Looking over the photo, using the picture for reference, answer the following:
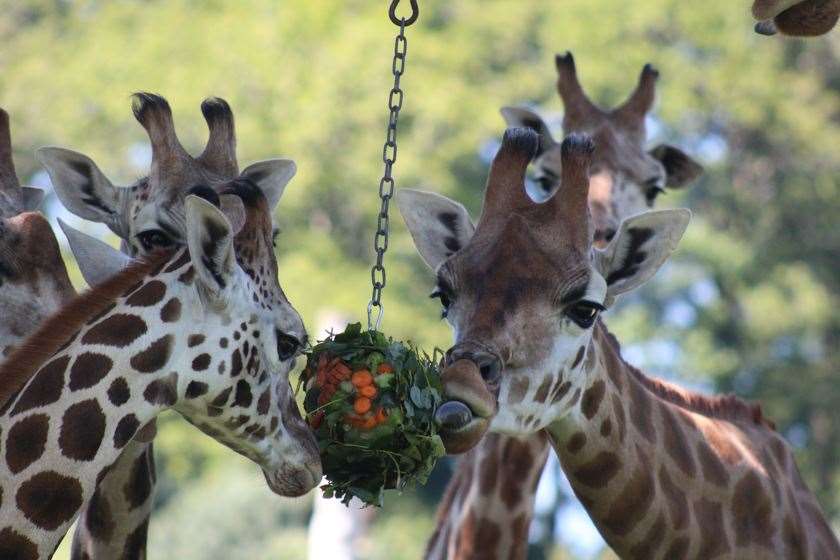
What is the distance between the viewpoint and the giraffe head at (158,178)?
7156mm

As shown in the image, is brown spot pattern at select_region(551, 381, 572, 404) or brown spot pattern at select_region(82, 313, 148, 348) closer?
brown spot pattern at select_region(82, 313, 148, 348)

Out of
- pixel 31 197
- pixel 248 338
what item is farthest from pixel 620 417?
pixel 31 197

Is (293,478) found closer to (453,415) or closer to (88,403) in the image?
(453,415)

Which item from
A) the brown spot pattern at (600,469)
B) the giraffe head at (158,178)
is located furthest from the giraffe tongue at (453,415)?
the giraffe head at (158,178)

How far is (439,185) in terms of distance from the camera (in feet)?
76.9

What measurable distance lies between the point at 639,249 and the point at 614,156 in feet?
11.6

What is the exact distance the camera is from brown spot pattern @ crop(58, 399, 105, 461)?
5426mm

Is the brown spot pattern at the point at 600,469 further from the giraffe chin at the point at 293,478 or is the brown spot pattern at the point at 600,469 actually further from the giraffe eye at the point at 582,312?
the giraffe chin at the point at 293,478

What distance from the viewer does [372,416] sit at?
6129 mm

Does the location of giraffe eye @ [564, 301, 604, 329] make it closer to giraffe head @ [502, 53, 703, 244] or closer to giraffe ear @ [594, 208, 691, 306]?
giraffe ear @ [594, 208, 691, 306]

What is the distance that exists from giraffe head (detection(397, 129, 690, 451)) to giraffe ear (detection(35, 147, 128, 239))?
1706mm

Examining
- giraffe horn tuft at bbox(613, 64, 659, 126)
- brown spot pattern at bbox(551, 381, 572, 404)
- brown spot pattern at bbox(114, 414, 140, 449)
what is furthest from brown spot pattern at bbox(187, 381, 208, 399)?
giraffe horn tuft at bbox(613, 64, 659, 126)

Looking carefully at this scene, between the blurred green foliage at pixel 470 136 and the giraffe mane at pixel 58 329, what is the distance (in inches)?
643

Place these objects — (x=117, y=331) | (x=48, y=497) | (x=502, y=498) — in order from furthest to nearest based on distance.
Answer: (x=502, y=498)
(x=117, y=331)
(x=48, y=497)
